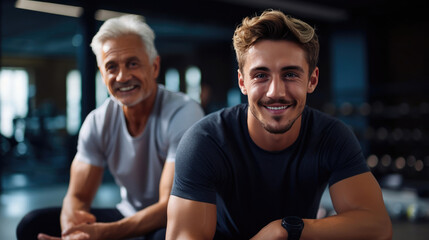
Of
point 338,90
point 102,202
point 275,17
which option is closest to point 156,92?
point 275,17

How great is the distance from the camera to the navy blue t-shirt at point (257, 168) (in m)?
1.08

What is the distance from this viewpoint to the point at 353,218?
41.1 inches

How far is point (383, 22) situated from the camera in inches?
233

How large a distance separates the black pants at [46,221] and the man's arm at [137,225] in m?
0.04

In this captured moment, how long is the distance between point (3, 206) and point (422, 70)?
5.13 metres

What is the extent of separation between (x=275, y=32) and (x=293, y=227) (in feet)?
1.54

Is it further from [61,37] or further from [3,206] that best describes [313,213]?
[61,37]

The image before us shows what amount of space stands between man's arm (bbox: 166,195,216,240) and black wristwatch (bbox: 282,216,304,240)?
0.62 ft

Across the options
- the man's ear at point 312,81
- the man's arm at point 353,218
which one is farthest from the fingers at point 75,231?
the man's ear at point 312,81

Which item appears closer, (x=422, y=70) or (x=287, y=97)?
(x=287, y=97)

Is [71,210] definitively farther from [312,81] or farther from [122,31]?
[312,81]

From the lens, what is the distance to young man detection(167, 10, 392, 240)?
1.04m

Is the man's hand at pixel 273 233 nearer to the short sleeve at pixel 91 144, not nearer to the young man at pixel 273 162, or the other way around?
the young man at pixel 273 162

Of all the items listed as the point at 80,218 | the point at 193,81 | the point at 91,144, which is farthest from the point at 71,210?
the point at 193,81
